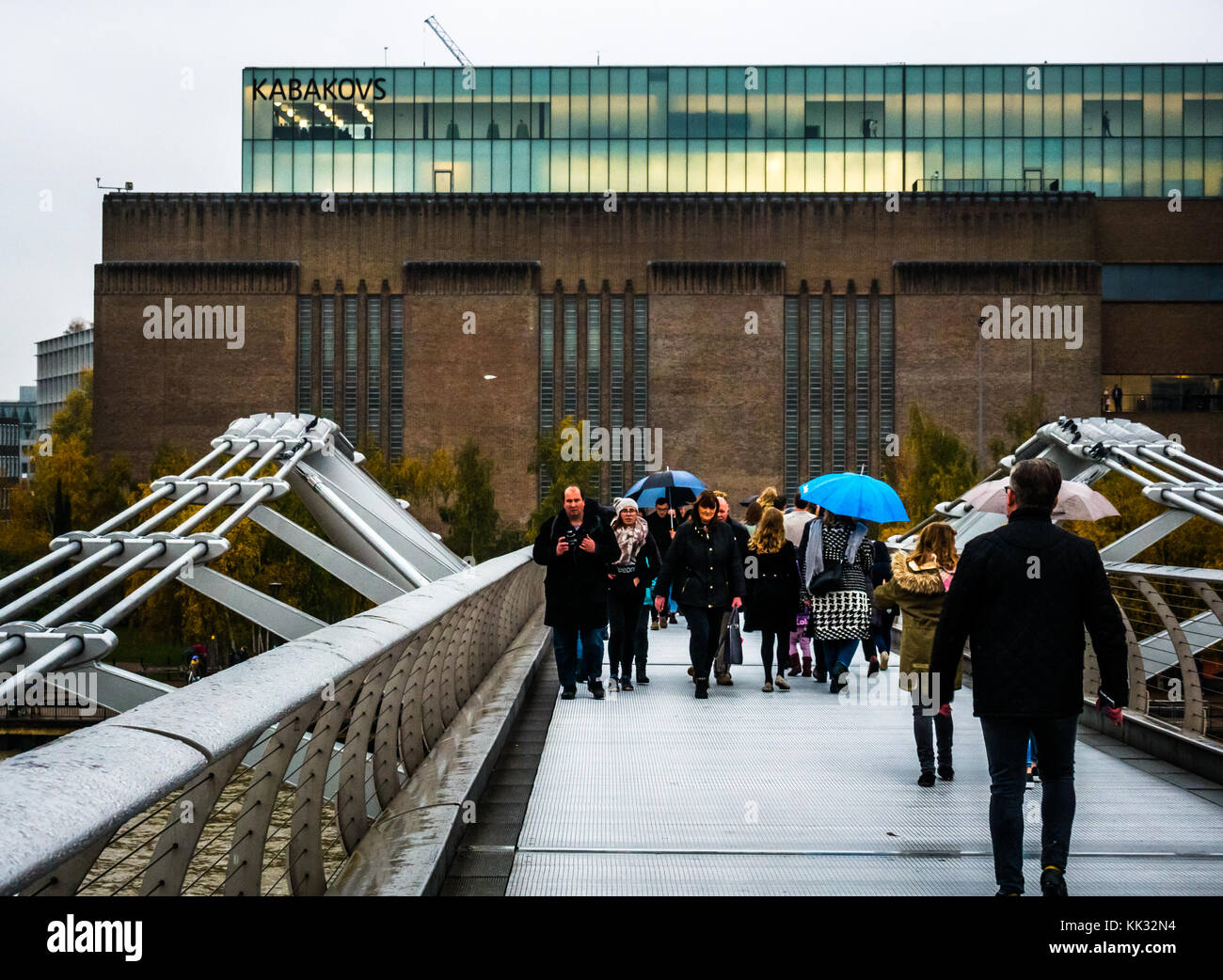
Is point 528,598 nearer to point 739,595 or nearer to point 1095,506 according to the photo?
point 739,595

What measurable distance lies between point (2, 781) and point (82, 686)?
27.9 feet

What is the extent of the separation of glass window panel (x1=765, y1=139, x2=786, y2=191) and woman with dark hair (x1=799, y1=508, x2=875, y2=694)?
53.3 metres

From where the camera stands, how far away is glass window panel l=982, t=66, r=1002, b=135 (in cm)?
6250

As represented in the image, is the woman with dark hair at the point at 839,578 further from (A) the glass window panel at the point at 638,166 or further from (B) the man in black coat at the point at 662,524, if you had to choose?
(A) the glass window panel at the point at 638,166

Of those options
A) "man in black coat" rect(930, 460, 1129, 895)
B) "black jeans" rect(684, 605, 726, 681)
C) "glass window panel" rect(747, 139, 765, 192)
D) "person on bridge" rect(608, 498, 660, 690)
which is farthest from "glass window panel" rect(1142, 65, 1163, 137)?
"man in black coat" rect(930, 460, 1129, 895)

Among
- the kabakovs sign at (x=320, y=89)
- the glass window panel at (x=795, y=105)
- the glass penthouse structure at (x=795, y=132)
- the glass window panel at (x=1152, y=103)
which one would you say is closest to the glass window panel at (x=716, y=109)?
the glass penthouse structure at (x=795, y=132)

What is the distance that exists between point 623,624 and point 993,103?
57149 mm

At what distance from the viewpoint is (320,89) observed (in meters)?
64.1

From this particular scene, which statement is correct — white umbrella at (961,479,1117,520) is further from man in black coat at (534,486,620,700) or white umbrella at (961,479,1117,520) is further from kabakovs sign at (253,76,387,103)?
kabakovs sign at (253,76,387,103)

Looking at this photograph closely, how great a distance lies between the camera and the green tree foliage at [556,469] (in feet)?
174

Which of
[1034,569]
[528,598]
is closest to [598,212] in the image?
[528,598]

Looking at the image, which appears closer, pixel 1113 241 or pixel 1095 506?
pixel 1095 506
